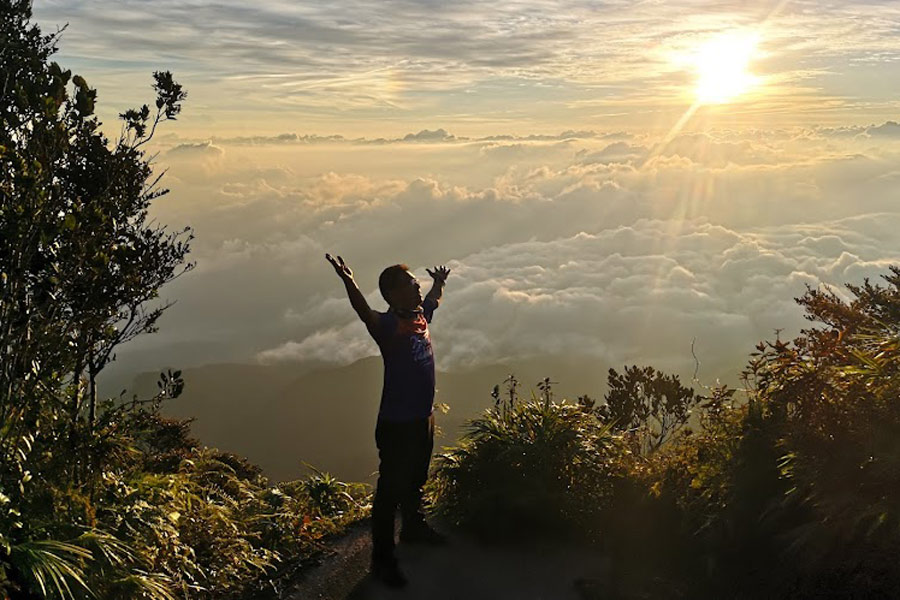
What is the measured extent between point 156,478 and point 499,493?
3.07 metres

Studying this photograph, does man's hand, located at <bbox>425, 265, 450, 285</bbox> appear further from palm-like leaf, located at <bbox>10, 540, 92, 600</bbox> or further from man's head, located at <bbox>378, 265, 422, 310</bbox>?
palm-like leaf, located at <bbox>10, 540, 92, 600</bbox>

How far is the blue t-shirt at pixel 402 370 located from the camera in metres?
6.19

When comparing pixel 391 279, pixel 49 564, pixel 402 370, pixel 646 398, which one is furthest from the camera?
pixel 646 398

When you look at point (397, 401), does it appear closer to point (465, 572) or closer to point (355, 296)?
point (355, 296)

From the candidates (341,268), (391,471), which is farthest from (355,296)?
(391,471)

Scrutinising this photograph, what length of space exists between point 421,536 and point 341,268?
2.60 meters

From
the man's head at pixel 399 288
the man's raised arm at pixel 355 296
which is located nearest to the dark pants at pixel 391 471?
the man's raised arm at pixel 355 296

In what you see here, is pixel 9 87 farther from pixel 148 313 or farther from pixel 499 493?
pixel 499 493

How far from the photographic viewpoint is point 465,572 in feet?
20.8

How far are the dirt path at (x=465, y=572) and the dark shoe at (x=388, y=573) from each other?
6cm

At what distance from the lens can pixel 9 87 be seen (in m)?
7.06

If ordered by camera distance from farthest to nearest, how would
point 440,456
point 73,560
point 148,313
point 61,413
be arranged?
point 148,313 → point 440,456 → point 61,413 → point 73,560

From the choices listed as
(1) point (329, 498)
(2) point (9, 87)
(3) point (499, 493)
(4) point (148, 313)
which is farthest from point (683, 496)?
(2) point (9, 87)

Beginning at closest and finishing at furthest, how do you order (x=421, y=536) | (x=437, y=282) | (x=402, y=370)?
(x=402, y=370) < (x=421, y=536) < (x=437, y=282)
